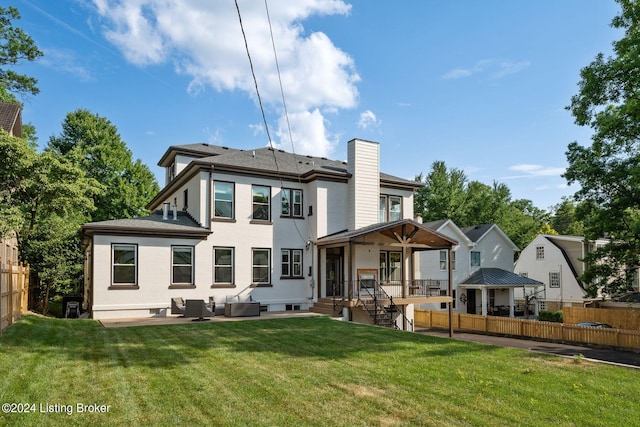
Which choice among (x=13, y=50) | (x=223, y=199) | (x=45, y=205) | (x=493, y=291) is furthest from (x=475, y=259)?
(x=13, y=50)

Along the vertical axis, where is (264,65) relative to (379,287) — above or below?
above

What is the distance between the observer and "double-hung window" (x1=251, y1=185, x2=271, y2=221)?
20.3 metres

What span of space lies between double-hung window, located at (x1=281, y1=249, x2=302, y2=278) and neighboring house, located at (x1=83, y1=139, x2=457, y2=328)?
0.05 m

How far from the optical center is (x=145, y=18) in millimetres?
9078

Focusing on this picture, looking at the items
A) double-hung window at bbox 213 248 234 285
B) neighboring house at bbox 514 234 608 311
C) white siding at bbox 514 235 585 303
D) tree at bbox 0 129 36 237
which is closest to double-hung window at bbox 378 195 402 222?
double-hung window at bbox 213 248 234 285

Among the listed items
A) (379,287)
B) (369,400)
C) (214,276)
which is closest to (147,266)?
(214,276)

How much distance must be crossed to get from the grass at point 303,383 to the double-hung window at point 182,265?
6543 millimetres

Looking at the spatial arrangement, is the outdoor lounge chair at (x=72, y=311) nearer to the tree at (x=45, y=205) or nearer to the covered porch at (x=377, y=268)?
the tree at (x=45, y=205)

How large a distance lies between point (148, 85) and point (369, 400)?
12.3 m

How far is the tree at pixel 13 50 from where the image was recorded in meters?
24.2

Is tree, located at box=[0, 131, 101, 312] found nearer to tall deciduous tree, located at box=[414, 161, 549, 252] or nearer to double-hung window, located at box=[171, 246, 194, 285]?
double-hung window, located at box=[171, 246, 194, 285]

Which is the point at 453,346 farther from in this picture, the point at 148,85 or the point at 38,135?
the point at 38,135

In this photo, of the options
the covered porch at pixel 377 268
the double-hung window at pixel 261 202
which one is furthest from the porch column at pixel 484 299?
the double-hung window at pixel 261 202

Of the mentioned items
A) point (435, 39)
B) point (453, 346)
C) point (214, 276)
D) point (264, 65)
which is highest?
point (435, 39)
